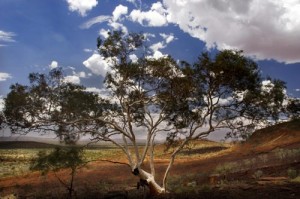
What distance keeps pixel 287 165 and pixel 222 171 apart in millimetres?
6118

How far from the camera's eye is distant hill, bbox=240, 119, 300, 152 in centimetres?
4529

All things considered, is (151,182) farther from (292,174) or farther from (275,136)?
(275,136)

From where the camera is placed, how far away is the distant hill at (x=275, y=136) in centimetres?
4529

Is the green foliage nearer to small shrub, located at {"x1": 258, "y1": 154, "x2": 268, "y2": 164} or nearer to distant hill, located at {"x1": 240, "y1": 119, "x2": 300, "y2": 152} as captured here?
small shrub, located at {"x1": 258, "y1": 154, "x2": 268, "y2": 164}

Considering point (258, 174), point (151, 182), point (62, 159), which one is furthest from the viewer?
point (258, 174)

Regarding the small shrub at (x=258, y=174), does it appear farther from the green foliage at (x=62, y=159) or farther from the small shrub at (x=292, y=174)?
the green foliage at (x=62, y=159)

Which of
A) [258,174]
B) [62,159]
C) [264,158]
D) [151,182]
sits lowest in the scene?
[258,174]

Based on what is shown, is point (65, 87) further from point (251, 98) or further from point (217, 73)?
point (251, 98)

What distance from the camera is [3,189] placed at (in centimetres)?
3409

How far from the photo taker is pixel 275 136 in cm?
5094

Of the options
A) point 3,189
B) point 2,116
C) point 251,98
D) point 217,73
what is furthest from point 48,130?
point 3,189

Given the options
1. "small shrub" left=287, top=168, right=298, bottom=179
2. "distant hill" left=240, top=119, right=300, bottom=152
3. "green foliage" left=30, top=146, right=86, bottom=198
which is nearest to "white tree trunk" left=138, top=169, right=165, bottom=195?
"green foliage" left=30, top=146, right=86, bottom=198

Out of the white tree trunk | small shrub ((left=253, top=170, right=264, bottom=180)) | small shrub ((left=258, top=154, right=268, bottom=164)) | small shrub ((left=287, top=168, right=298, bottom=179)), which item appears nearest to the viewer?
the white tree trunk

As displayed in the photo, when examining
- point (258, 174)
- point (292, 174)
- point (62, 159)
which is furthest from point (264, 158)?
point (62, 159)
